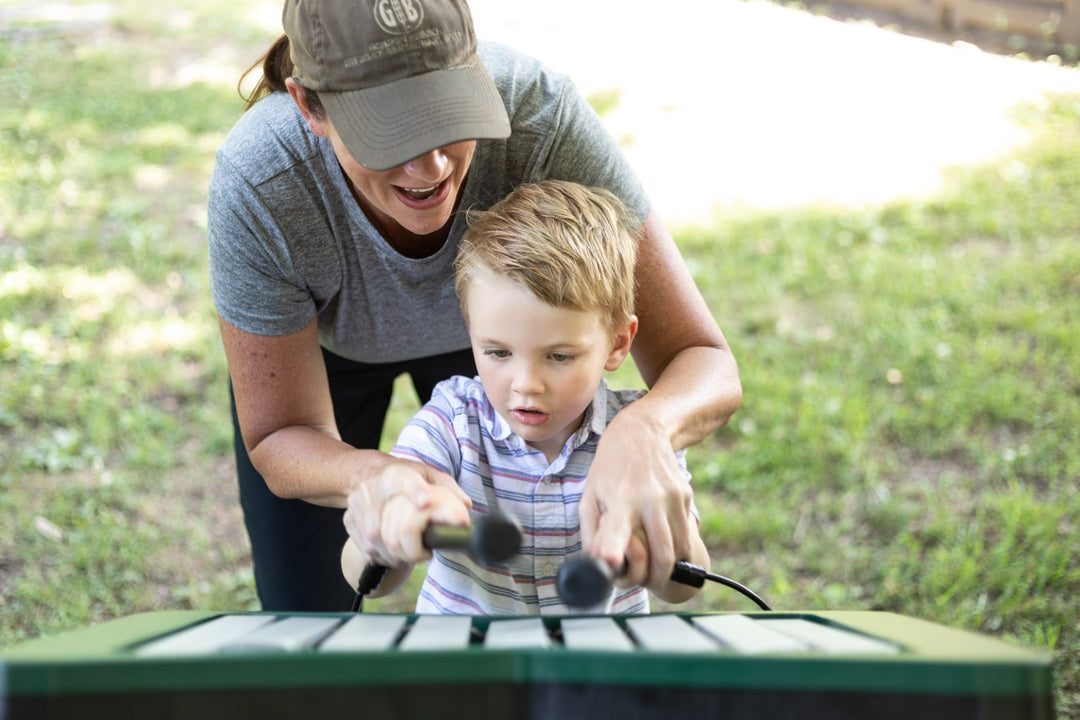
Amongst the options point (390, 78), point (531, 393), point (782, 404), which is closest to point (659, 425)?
point (531, 393)

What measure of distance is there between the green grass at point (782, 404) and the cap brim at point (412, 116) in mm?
1659

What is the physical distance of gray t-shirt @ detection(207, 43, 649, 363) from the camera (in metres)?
1.67

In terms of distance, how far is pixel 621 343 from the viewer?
1.65m

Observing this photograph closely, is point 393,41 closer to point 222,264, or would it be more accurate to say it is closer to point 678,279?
point 222,264

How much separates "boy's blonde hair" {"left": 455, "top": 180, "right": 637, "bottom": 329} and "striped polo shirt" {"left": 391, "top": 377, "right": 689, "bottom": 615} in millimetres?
197

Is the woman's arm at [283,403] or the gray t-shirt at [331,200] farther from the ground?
the gray t-shirt at [331,200]

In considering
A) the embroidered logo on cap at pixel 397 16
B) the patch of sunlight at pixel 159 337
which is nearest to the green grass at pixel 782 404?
the patch of sunlight at pixel 159 337

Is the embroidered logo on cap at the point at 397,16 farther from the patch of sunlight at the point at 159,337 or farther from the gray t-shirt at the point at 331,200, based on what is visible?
the patch of sunlight at the point at 159,337

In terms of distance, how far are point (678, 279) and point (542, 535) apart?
58 centimetres

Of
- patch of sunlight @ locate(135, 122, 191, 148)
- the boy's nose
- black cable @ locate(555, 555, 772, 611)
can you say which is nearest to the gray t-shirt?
the boy's nose

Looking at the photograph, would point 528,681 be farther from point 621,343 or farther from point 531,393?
point 621,343

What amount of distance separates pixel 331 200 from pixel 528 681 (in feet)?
3.48

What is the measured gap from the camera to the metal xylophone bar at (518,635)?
3.01 ft

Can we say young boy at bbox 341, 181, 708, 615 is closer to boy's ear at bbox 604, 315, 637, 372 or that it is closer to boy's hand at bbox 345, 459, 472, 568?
boy's ear at bbox 604, 315, 637, 372
